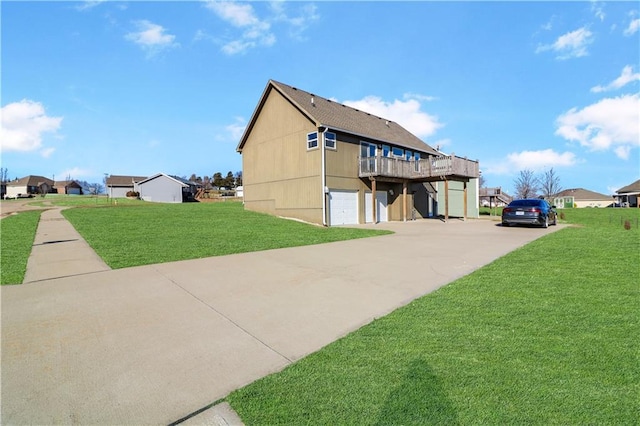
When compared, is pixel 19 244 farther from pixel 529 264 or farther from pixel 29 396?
pixel 529 264

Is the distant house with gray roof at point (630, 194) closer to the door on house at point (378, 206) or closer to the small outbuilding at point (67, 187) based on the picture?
the door on house at point (378, 206)

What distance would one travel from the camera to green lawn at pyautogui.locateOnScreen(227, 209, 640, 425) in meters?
2.31

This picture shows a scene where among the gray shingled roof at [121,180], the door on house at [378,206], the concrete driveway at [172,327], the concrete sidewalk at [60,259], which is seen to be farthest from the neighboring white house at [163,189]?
the concrete driveway at [172,327]

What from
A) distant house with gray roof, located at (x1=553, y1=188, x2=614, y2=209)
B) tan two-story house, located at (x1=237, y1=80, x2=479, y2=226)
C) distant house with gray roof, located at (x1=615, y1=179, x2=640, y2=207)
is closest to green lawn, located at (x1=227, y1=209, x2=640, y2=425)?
tan two-story house, located at (x1=237, y1=80, x2=479, y2=226)

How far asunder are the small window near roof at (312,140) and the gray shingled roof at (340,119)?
0.89m

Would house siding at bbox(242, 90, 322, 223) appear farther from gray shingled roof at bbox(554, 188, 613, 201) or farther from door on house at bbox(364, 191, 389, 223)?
gray shingled roof at bbox(554, 188, 613, 201)

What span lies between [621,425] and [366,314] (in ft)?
8.75

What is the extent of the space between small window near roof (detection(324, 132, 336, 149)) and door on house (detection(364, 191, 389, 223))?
4178 millimetres

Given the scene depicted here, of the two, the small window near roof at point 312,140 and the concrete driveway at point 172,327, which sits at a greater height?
the small window near roof at point 312,140

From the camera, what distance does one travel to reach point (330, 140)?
62.3 feet

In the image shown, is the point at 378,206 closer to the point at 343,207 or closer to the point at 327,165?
the point at 343,207

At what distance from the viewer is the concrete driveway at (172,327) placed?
2631mm

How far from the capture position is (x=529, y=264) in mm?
7145

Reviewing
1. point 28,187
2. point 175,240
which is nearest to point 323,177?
point 175,240
